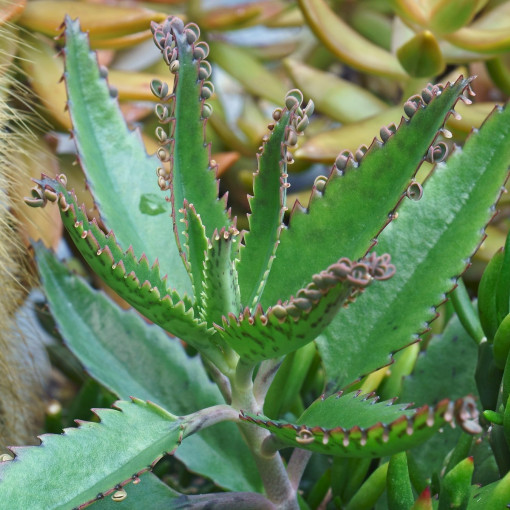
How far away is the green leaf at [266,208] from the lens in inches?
17.4

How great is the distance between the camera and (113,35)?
2.46 ft

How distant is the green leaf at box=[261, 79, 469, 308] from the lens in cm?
41

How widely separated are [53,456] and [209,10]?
2.38 feet

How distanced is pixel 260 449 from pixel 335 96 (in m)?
0.56

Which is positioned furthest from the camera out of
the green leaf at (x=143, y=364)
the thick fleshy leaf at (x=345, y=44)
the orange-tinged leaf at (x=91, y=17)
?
the thick fleshy leaf at (x=345, y=44)

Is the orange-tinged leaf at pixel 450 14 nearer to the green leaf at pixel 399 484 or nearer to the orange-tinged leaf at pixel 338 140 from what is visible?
the orange-tinged leaf at pixel 338 140

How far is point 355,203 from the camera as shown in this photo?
43 centimetres

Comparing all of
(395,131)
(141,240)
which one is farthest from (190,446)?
(395,131)

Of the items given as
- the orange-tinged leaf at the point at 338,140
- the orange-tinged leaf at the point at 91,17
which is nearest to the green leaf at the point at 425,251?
the orange-tinged leaf at the point at 338,140

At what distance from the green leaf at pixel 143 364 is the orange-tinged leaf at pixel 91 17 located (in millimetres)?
273

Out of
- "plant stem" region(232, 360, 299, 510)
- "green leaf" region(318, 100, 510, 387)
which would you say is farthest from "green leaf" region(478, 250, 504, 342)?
"plant stem" region(232, 360, 299, 510)

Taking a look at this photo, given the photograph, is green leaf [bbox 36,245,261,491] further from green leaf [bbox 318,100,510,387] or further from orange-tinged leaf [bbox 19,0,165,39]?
orange-tinged leaf [bbox 19,0,165,39]

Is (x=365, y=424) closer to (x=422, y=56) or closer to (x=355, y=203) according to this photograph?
(x=355, y=203)

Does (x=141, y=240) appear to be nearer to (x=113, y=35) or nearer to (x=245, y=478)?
(x=245, y=478)
